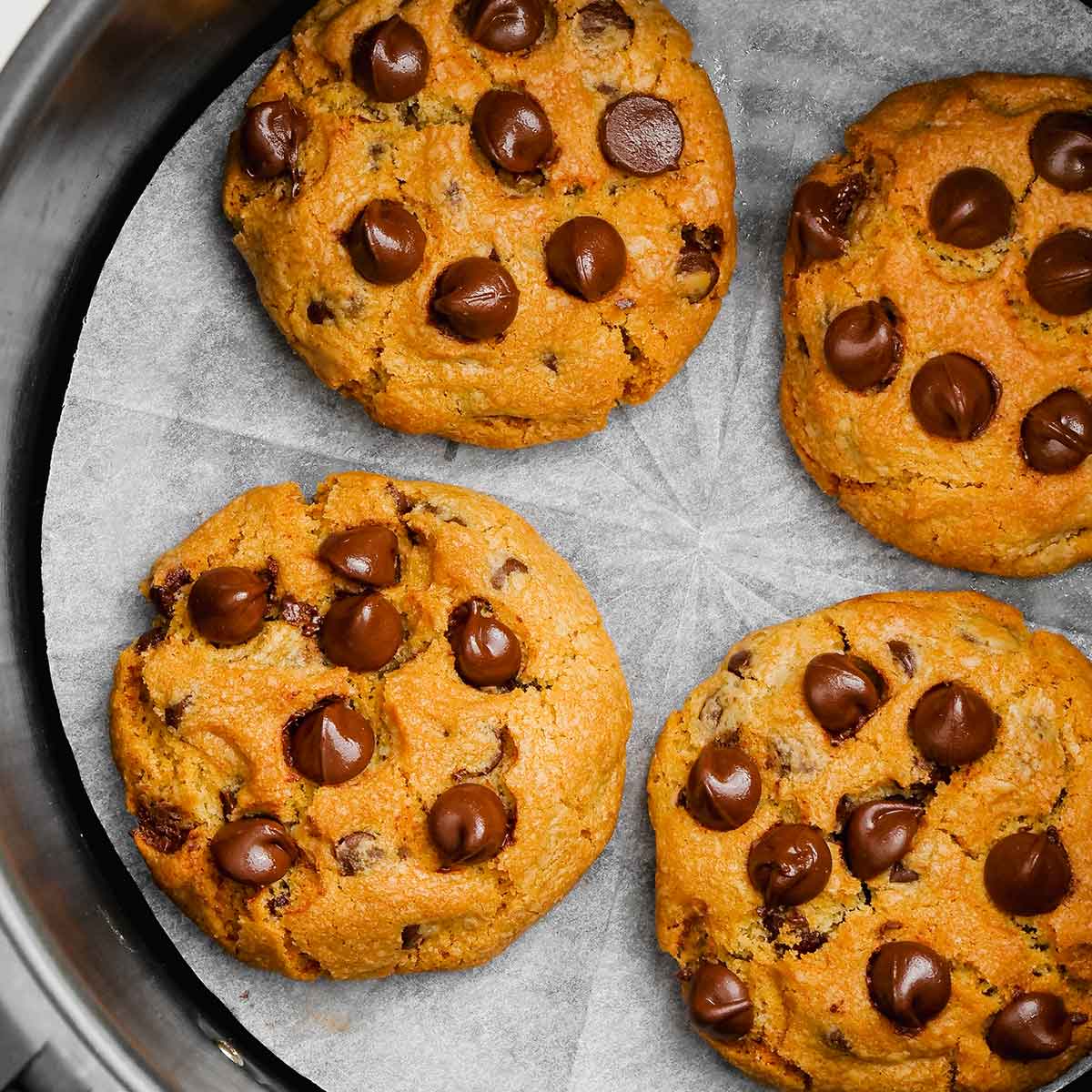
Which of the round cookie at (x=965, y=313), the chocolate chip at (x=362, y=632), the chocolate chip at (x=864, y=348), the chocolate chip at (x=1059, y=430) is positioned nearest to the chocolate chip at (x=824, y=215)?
the round cookie at (x=965, y=313)

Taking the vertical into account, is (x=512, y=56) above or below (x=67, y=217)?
above

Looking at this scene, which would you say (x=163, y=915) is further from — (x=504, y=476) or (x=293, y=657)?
(x=504, y=476)

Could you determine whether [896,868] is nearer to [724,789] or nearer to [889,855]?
[889,855]

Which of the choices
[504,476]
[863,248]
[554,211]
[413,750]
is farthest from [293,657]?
[863,248]

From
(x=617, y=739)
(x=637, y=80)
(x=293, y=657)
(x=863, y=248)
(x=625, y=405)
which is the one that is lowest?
(x=617, y=739)

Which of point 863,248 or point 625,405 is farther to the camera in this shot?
point 625,405

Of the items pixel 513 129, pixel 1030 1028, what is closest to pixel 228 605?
pixel 513 129
